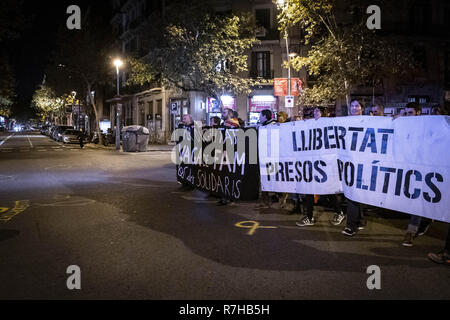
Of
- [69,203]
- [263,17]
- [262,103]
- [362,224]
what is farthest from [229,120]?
[263,17]

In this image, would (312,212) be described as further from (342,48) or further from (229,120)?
(342,48)

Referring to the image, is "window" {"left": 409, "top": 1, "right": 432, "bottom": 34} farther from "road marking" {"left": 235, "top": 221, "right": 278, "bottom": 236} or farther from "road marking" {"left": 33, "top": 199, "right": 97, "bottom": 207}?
"road marking" {"left": 33, "top": 199, "right": 97, "bottom": 207}

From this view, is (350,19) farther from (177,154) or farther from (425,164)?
(425,164)

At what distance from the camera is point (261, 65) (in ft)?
113

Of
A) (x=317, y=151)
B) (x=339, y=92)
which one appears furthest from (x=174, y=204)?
(x=339, y=92)

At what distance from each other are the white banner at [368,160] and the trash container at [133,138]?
20394 millimetres

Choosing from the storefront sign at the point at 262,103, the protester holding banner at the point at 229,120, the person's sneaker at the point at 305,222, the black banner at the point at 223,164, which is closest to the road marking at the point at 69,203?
the black banner at the point at 223,164

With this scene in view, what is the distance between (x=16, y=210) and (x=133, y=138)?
19432 millimetres

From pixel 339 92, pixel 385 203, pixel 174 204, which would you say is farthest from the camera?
pixel 339 92

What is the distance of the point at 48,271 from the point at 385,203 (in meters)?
4.42

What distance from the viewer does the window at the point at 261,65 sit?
34.0 meters

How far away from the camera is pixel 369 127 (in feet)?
20.1

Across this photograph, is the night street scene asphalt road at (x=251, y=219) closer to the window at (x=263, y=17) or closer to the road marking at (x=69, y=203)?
the road marking at (x=69, y=203)
